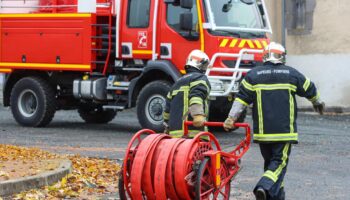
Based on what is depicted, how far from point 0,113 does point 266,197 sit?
50.3 ft

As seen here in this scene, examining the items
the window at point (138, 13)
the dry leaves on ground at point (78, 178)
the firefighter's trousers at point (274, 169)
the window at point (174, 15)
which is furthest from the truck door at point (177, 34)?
the firefighter's trousers at point (274, 169)

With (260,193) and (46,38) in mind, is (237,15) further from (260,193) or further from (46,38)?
(260,193)

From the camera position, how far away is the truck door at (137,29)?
55.2 feet

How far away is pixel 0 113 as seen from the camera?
22984 mm

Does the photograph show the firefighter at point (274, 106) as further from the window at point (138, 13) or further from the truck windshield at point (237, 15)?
the window at point (138, 13)

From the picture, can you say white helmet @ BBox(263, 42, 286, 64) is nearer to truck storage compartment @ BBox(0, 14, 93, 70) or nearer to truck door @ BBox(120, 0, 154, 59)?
truck door @ BBox(120, 0, 154, 59)

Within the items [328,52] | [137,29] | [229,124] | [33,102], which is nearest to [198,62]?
[229,124]

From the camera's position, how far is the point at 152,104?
1650cm

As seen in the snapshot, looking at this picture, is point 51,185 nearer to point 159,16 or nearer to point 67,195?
point 67,195

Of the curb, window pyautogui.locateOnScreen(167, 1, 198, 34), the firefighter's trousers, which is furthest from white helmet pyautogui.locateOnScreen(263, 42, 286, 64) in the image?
window pyautogui.locateOnScreen(167, 1, 198, 34)

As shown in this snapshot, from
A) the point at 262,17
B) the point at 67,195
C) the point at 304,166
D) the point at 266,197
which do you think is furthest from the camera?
the point at 262,17

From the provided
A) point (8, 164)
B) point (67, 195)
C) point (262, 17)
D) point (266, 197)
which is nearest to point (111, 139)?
point (262, 17)

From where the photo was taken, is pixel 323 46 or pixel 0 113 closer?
pixel 0 113

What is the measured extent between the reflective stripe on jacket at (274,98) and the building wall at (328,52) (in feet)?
53.8
